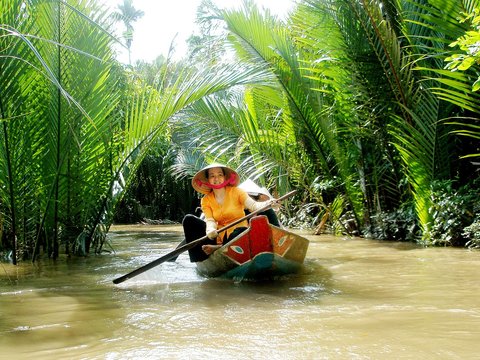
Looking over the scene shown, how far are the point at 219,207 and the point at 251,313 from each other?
190 cm

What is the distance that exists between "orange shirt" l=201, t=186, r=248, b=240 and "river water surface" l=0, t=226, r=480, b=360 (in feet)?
1.96

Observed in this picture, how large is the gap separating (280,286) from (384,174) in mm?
3883

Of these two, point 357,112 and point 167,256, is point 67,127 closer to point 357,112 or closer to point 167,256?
point 167,256

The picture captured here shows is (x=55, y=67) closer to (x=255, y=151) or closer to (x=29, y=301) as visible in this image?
(x=29, y=301)

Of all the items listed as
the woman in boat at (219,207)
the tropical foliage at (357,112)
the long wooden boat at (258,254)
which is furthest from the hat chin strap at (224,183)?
the tropical foliage at (357,112)

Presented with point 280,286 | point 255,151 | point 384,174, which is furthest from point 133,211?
point 280,286

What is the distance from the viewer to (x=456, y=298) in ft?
11.7

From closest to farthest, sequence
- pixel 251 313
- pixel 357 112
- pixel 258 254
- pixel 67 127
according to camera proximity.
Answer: pixel 251 313 → pixel 258 254 → pixel 67 127 → pixel 357 112

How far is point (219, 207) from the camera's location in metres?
5.13

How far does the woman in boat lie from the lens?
16.5ft

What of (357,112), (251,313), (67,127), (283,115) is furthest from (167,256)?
(283,115)

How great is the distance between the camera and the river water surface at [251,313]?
254 centimetres

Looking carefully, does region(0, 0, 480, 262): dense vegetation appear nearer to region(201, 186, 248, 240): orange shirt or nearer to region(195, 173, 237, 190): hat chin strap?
region(195, 173, 237, 190): hat chin strap

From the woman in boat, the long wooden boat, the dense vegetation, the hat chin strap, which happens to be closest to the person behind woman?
the woman in boat
